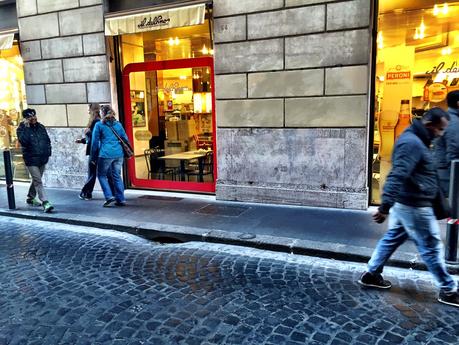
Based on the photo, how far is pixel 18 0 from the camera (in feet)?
31.8

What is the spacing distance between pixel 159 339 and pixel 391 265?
286 centimetres

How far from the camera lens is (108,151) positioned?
7652mm

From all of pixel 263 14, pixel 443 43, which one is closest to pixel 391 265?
pixel 443 43

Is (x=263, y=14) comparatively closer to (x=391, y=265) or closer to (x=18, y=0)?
(x=391, y=265)

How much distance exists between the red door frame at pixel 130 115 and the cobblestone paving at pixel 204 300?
3062mm

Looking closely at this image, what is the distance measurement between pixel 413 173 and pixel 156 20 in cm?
605

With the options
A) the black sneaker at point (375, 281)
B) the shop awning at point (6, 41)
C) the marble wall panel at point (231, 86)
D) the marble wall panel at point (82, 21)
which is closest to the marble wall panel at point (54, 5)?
the marble wall panel at point (82, 21)

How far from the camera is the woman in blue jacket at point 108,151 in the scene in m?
7.61

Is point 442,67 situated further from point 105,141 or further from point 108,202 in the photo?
point 108,202

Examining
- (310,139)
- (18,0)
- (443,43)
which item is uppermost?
(18,0)

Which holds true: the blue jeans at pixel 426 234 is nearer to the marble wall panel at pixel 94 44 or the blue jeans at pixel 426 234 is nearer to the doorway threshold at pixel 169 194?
the doorway threshold at pixel 169 194

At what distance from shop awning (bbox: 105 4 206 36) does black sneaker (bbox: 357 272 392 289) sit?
533cm

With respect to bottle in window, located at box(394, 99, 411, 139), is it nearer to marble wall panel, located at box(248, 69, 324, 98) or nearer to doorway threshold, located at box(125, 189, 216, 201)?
marble wall panel, located at box(248, 69, 324, 98)

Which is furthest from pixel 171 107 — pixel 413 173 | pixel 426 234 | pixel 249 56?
pixel 426 234
